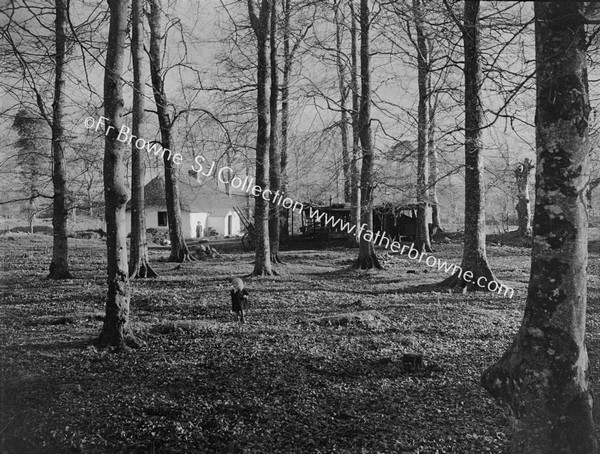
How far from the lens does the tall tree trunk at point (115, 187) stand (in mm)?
5969

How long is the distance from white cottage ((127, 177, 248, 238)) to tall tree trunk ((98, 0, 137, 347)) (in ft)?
102

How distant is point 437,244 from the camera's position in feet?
82.3

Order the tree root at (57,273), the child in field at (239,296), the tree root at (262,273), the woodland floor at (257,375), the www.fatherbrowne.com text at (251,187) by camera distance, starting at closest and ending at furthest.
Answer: the woodland floor at (257,375)
the child in field at (239,296)
the www.fatherbrowne.com text at (251,187)
the tree root at (57,273)
the tree root at (262,273)

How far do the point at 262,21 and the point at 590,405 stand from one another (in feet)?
39.1

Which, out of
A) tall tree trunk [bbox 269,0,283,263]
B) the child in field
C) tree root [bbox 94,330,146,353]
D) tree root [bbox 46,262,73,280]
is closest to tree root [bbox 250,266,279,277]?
tall tree trunk [bbox 269,0,283,263]

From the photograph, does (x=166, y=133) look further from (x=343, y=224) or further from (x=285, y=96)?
(x=343, y=224)

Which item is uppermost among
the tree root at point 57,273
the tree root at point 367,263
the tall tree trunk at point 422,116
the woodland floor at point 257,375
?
the tall tree trunk at point 422,116

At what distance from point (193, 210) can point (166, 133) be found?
2446 centimetres

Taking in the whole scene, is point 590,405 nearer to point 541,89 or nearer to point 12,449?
point 541,89

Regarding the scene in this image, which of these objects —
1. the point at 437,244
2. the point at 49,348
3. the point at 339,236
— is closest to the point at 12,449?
the point at 49,348

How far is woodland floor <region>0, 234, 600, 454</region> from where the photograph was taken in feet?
12.7

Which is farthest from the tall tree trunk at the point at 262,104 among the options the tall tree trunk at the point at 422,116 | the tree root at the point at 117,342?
the tree root at the point at 117,342

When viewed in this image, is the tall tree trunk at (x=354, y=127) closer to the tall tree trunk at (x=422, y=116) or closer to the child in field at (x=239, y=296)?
the tall tree trunk at (x=422, y=116)

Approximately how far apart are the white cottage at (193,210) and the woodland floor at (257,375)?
95.0ft
